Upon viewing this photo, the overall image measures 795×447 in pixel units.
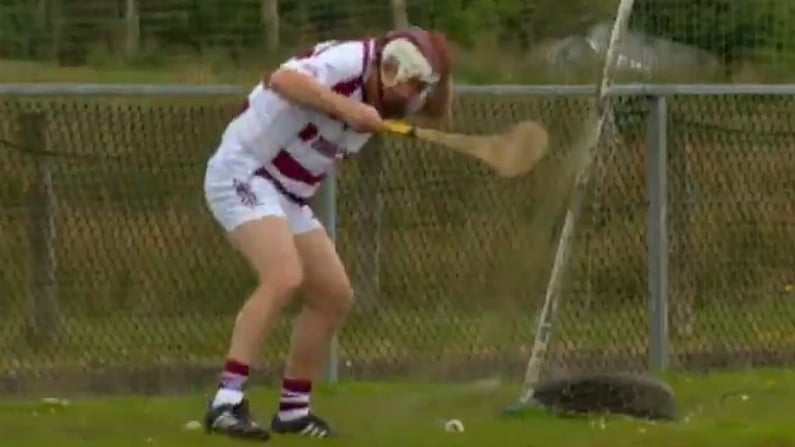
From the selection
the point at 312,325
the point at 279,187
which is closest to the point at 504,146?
the point at 279,187

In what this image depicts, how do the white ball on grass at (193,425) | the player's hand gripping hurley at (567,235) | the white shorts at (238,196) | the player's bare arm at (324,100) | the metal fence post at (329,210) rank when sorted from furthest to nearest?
the metal fence post at (329,210)
the player's hand gripping hurley at (567,235)
the white ball on grass at (193,425)
the white shorts at (238,196)
the player's bare arm at (324,100)

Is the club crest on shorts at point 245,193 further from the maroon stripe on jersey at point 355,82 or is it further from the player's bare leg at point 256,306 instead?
the maroon stripe on jersey at point 355,82

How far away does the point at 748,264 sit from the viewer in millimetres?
10344

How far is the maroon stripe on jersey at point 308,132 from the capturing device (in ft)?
22.9

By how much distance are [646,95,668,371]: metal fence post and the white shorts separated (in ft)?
10.7

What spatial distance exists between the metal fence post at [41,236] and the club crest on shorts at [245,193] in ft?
6.98

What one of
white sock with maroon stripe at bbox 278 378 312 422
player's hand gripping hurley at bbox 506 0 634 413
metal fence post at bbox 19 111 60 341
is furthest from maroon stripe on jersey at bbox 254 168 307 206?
metal fence post at bbox 19 111 60 341

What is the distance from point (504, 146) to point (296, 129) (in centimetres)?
80

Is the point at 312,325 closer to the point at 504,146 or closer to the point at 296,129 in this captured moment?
the point at 296,129

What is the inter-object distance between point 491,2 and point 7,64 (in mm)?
2568

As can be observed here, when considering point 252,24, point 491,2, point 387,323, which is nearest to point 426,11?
point 491,2

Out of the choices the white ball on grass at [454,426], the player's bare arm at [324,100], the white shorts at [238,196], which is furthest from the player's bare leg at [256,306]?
the white ball on grass at [454,426]

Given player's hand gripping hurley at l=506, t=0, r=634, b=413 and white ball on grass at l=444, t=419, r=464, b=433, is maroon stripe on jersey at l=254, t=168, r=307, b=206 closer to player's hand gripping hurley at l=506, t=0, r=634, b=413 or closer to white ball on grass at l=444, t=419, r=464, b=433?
white ball on grass at l=444, t=419, r=464, b=433

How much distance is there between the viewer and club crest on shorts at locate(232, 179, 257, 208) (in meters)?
6.91
